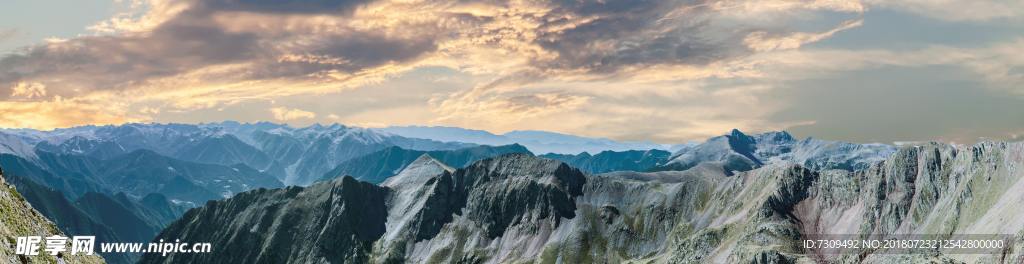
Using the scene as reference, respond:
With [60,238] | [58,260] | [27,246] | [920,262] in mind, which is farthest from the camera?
[920,262]

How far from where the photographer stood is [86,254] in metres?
125

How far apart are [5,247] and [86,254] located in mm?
32965

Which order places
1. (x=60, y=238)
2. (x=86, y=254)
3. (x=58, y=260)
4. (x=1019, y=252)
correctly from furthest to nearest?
(x=1019, y=252) < (x=86, y=254) < (x=60, y=238) < (x=58, y=260)

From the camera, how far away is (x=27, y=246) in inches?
3971

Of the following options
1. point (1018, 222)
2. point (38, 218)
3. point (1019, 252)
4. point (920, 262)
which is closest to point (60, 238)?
point (38, 218)

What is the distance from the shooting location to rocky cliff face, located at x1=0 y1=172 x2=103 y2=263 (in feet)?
313

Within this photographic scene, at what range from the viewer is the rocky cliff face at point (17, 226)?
95.4 meters

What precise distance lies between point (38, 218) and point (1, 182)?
8970mm

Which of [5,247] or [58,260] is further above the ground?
[5,247]

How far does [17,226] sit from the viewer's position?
366 feet

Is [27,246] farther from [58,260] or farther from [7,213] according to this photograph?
[7,213]

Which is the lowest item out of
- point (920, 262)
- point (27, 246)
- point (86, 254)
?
point (920, 262)

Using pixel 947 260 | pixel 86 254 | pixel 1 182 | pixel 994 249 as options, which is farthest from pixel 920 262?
pixel 1 182

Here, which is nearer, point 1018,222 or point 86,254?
point 86,254
